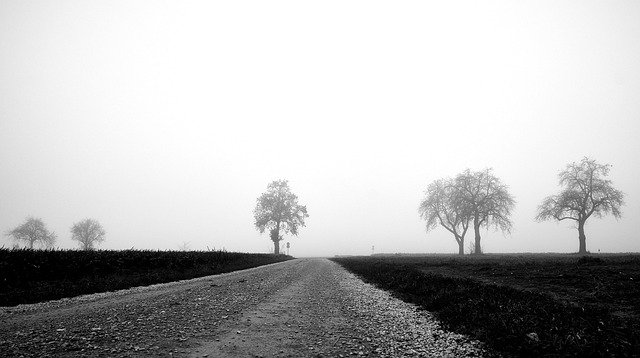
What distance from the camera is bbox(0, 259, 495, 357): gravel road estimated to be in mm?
6312

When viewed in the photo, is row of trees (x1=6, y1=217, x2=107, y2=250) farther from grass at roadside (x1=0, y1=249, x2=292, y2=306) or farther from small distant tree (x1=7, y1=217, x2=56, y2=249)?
grass at roadside (x1=0, y1=249, x2=292, y2=306)

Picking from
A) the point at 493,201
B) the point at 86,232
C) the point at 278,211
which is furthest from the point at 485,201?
the point at 86,232

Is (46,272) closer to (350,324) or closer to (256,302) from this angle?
(256,302)

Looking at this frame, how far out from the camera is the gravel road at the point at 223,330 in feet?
20.7

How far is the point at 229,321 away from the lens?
Answer: 29.1ft

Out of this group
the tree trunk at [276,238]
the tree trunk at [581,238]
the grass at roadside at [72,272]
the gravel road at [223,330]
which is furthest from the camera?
the tree trunk at [276,238]

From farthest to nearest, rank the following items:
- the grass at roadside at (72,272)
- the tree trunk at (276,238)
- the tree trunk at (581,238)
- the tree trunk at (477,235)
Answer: the tree trunk at (276,238) < the tree trunk at (477,235) < the tree trunk at (581,238) < the grass at roadside at (72,272)

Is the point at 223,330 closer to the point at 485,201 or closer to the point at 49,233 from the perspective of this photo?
the point at 485,201

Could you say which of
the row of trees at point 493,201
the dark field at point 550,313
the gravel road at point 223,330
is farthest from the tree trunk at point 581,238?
the gravel road at point 223,330

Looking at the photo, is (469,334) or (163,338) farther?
(469,334)

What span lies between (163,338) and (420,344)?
19.2 feet

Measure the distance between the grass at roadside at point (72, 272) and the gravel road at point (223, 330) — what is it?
3.67m

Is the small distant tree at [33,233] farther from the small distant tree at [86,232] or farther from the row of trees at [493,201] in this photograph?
the row of trees at [493,201]

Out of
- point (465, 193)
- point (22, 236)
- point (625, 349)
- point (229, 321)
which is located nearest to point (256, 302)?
point (229, 321)
